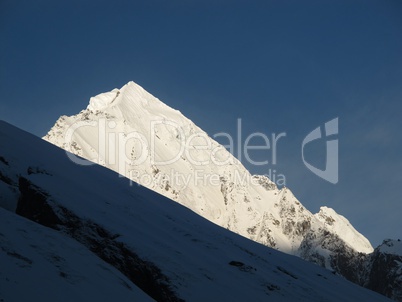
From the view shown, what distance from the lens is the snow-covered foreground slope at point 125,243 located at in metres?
25.2

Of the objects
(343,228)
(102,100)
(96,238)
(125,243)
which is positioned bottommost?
(96,238)

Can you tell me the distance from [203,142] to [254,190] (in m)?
25.2

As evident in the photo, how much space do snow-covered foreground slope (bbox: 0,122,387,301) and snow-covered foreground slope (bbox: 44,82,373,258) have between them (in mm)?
81149

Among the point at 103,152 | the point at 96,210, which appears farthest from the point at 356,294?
the point at 103,152

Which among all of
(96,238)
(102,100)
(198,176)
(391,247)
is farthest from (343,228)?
(96,238)

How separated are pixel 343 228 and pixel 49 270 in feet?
475

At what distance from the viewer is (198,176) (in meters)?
152

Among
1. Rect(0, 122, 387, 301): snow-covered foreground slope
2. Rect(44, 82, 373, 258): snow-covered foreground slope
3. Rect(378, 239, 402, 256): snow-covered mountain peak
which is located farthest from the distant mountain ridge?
Rect(0, 122, 387, 301): snow-covered foreground slope

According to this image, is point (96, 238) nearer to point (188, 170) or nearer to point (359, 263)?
point (359, 263)

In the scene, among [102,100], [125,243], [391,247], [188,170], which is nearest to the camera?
[125,243]

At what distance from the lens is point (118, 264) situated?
29156mm

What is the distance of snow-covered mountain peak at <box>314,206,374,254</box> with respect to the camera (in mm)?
154625

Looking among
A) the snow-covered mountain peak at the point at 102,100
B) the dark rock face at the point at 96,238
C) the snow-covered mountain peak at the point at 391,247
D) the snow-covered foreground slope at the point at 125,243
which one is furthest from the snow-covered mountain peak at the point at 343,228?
the dark rock face at the point at 96,238

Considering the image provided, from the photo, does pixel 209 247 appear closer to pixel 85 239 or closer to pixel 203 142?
pixel 85 239
